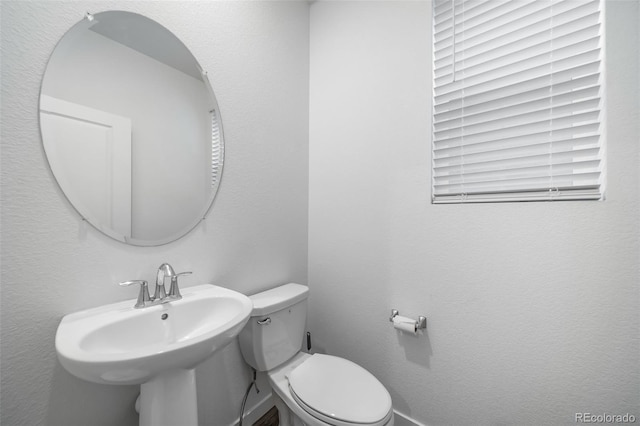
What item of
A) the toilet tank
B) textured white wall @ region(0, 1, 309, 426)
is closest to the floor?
textured white wall @ region(0, 1, 309, 426)

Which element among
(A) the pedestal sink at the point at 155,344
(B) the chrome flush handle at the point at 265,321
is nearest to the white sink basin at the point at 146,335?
(A) the pedestal sink at the point at 155,344

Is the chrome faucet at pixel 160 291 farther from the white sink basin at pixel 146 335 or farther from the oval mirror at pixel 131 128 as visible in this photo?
the oval mirror at pixel 131 128

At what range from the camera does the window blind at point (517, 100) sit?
0.90 metres

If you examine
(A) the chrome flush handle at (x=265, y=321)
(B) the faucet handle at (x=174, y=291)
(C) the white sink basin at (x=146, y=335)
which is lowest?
(A) the chrome flush handle at (x=265, y=321)

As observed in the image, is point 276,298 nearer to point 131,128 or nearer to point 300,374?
point 300,374

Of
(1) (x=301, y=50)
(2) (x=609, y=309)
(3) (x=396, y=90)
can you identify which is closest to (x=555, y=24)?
(3) (x=396, y=90)

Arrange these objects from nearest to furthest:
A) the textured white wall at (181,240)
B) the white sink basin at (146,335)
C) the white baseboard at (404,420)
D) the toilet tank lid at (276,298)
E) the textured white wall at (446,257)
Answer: the white sink basin at (146,335) → the textured white wall at (181,240) → the textured white wall at (446,257) → the toilet tank lid at (276,298) → the white baseboard at (404,420)

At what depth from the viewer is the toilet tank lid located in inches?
45.4

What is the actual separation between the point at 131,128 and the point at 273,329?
1068mm

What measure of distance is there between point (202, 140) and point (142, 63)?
345mm

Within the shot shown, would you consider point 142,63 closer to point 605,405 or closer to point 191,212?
point 191,212

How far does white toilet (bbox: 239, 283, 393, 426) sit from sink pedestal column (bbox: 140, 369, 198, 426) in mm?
398

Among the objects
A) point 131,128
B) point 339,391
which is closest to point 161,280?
point 131,128

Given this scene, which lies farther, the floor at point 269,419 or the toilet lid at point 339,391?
the floor at point 269,419
